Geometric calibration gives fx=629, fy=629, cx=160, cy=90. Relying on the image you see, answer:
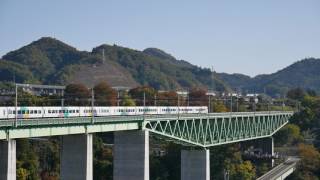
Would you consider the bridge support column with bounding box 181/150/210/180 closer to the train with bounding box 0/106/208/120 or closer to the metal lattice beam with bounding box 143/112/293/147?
the metal lattice beam with bounding box 143/112/293/147

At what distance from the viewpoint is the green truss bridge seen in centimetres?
4844

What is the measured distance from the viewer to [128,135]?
6600 centimetres

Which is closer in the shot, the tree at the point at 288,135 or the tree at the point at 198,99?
the tree at the point at 288,135

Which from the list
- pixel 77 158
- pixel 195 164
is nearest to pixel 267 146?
pixel 195 164

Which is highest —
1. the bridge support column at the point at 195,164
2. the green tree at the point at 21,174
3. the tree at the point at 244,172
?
the bridge support column at the point at 195,164

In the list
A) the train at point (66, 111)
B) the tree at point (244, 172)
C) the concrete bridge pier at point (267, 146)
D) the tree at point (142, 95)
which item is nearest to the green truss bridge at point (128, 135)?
the train at point (66, 111)

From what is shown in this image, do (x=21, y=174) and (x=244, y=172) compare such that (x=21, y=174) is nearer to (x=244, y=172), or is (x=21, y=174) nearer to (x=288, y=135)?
(x=244, y=172)

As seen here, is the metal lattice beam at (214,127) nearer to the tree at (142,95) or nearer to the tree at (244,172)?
the tree at (244,172)

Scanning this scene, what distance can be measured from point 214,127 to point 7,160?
45.6 metres

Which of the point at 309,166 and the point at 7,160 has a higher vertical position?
the point at 7,160

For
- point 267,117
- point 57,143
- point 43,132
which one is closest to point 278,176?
point 267,117

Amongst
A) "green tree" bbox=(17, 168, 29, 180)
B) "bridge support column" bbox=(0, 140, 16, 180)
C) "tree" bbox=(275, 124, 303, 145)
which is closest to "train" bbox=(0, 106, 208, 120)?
"bridge support column" bbox=(0, 140, 16, 180)

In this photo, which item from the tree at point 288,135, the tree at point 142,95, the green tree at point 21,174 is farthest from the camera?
the tree at point 142,95

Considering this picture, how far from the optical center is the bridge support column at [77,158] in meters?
56.7
